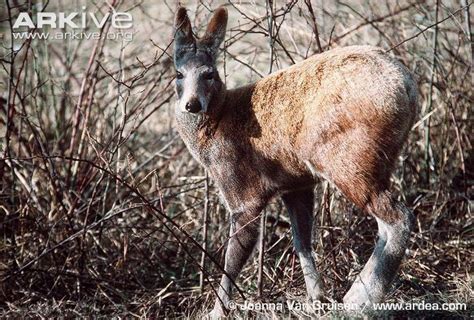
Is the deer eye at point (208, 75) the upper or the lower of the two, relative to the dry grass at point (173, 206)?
upper

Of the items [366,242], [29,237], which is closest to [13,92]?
[29,237]

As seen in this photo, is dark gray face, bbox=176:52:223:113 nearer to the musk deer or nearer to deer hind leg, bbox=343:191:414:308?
the musk deer

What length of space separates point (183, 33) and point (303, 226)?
5.25 feet

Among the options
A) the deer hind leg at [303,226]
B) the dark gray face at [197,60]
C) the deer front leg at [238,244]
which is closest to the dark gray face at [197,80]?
the dark gray face at [197,60]

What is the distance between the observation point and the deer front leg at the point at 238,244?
540cm

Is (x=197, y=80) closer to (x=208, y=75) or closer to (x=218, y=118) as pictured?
(x=208, y=75)

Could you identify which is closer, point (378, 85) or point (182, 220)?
point (378, 85)

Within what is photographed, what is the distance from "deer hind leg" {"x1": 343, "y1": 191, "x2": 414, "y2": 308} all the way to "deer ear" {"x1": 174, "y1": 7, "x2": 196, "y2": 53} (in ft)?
5.74

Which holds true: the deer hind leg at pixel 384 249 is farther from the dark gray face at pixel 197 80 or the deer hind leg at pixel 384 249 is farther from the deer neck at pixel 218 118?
the dark gray face at pixel 197 80

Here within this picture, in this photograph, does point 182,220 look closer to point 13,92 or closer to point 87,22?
point 13,92

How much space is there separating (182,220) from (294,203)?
2.01m

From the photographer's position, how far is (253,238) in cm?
547

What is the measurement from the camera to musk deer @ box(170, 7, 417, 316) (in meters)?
4.81

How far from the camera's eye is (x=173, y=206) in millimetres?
7637
